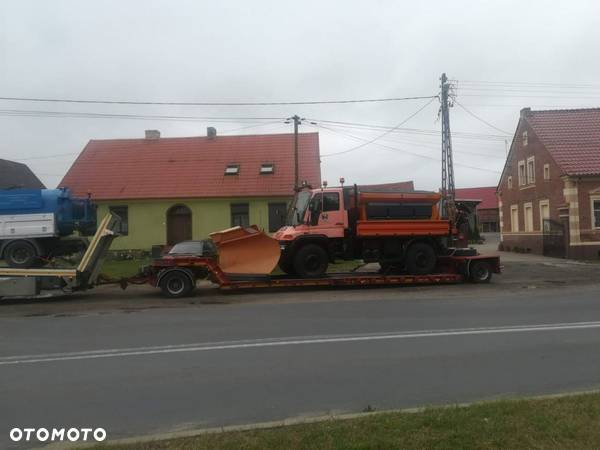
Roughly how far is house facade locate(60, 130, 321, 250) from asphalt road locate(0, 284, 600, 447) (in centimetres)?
1840

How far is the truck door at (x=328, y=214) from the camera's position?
50.6 feet

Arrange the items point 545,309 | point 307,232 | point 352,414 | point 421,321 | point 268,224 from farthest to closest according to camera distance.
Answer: point 268,224, point 307,232, point 545,309, point 421,321, point 352,414

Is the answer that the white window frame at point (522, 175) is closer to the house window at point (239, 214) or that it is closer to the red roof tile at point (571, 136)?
the red roof tile at point (571, 136)

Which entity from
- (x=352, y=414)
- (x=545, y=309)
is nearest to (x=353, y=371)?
(x=352, y=414)

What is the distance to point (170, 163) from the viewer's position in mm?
32156

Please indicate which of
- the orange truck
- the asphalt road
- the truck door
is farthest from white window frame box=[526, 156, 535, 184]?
the asphalt road

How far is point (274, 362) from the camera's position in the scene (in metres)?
6.85

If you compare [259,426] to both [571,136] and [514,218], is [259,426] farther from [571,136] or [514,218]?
[514,218]

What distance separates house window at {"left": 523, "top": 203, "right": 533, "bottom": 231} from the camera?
104ft

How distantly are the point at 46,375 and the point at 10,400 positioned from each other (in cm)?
96

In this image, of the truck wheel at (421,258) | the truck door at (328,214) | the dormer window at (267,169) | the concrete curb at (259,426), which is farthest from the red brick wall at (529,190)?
the concrete curb at (259,426)

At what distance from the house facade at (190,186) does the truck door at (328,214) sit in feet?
41.6

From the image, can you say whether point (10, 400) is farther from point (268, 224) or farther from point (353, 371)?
point (268, 224)

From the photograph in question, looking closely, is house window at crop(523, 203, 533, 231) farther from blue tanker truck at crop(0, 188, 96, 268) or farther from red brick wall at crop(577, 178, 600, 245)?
blue tanker truck at crop(0, 188, 96, 268)
